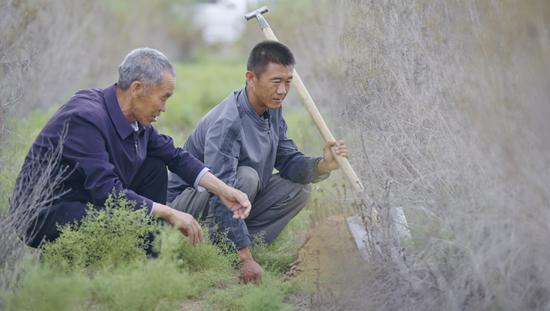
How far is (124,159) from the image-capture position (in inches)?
203

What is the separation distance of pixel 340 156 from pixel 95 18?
10620mm

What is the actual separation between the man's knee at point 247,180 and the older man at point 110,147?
33cm

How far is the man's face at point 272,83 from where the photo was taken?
5.53 meters

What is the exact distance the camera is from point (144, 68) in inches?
→ 196

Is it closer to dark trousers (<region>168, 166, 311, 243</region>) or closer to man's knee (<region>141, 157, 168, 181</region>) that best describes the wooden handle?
dark trousers (<region>168, 166, 311, 243</region>)

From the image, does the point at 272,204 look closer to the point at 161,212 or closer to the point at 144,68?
the point at 161,212

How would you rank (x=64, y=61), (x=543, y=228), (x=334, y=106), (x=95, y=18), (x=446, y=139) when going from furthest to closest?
(x=95, y=18), (x=64, y=61), (x=334, y=106), (x=446, y=139), (x=543, y=228)

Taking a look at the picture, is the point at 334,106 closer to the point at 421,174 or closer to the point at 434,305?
the point at 421,174

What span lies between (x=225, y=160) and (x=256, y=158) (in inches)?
12.5

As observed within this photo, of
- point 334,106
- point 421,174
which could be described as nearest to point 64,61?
point 334,106

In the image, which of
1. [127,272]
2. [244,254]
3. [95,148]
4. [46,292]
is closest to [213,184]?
[244,254]

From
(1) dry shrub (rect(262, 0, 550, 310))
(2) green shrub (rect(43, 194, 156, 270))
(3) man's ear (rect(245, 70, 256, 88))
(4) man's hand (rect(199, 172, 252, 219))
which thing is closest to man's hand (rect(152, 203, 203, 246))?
(2) green shrub (rect(43, 194, 156, 270))

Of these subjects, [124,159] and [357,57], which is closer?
[124,159]

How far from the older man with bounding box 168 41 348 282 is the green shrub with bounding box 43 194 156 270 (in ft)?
2.63
